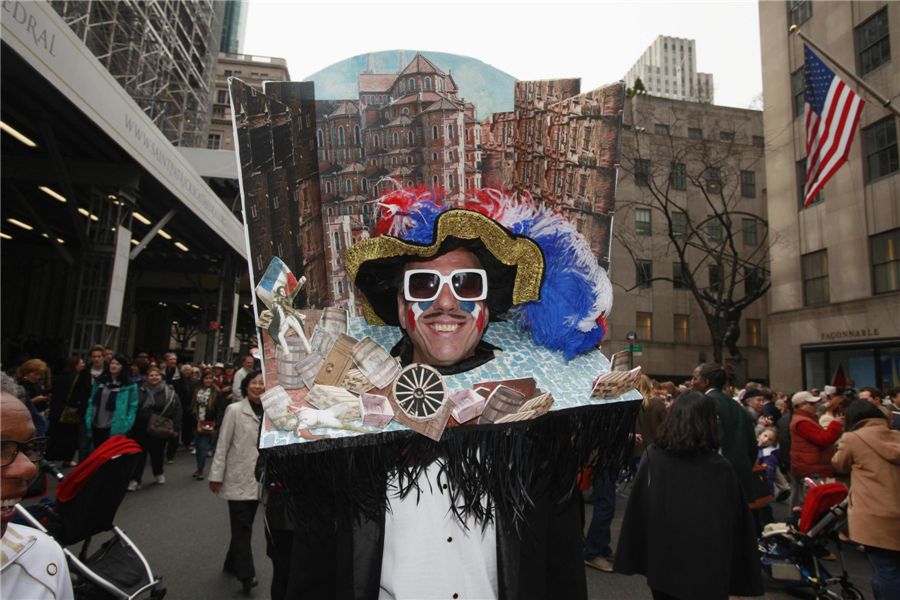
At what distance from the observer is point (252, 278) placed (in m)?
1.91

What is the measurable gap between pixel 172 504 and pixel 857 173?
19338 mm

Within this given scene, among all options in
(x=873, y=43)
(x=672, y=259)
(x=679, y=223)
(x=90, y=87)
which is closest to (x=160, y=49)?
(x=90, y=87)

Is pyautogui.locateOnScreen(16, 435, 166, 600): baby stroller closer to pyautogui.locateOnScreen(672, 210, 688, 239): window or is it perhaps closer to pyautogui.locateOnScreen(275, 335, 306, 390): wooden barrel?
pyautogui.locateOnScreen(275, 335, 306, 390): wooden barrel

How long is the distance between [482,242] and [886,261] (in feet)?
61.2

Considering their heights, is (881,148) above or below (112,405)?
above

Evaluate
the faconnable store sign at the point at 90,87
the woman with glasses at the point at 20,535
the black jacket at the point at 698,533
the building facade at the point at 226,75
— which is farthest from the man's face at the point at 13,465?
the building facade at the point at 226,75

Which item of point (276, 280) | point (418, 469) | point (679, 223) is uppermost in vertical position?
point (679, 223)

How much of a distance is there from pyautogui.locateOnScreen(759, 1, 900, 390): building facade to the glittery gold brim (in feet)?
46.0

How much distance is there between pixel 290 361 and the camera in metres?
1.93

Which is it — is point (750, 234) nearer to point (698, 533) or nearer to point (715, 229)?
point (715, 229)

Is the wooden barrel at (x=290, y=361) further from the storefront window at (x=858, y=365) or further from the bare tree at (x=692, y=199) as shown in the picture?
the bare tree at (x=692, y=199)

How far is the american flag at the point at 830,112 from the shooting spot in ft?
27.8

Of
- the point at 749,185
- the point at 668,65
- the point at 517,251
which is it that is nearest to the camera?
the point at 517,251

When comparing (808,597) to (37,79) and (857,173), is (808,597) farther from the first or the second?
(857,173)
